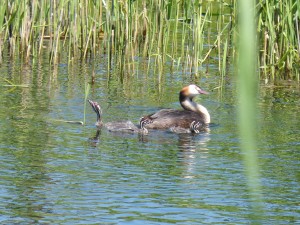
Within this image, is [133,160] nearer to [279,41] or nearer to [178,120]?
[178,120]

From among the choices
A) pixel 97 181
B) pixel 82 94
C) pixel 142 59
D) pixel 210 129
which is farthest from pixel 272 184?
pixel 142 59

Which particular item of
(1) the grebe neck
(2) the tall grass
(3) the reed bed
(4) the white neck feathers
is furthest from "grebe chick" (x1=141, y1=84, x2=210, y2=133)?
(2) the tall grass

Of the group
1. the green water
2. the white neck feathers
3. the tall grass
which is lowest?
the green water

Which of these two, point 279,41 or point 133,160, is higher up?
point 279,41

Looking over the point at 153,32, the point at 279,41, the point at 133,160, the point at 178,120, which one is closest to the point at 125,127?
the point at 178,120

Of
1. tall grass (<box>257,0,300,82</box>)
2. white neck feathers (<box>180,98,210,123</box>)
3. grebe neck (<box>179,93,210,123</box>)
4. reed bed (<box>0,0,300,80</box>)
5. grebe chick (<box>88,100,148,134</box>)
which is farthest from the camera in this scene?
reed bed (<box>0,0,300,80</box>)

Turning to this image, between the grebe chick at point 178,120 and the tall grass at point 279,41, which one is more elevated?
the tall grass at point 279,41

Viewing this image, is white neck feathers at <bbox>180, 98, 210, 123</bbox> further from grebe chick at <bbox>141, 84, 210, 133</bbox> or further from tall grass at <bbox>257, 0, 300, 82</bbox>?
tall grass at <bbox>257, 0, 300, 82</bbox>

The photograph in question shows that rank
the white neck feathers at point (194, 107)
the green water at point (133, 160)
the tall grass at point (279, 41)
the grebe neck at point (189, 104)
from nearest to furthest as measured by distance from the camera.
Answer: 1. the green water at point (133, 160)
2. the white neck feathers at point (194, 107)
3. the grebe neck at point (189, 104)
4. the tall grass at point (279, 41)

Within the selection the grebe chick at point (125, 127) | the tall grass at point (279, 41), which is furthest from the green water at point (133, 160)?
the tall grass at point (279, 41)

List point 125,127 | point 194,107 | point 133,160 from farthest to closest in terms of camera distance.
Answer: point 194,107
point 125,127
point 133,160

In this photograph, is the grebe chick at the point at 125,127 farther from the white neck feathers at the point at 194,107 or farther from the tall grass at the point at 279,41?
the tall grass at the point at 279,41

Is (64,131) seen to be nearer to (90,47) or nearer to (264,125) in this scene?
(264,125)

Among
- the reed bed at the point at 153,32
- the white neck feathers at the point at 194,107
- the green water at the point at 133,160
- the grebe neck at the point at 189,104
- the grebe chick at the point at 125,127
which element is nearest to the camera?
the green water at the point at 133,160
